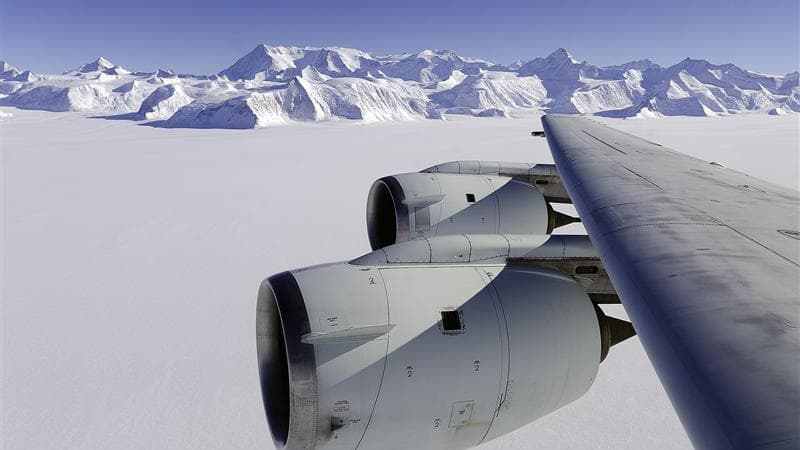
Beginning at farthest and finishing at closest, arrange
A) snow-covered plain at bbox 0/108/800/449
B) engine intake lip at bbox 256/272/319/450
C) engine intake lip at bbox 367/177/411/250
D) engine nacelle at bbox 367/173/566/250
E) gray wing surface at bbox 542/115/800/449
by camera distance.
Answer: engine intake lip at bbox 367/177/411/250
engine nacelle at bbox 367/173/566/250
snow-covered plain at bbox 0/108/800/449
engine intake lip at bbox 256/272/319/450
gray wing surface at bbox 542/115/800/449

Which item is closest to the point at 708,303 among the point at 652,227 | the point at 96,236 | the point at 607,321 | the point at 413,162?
the point at 652,227

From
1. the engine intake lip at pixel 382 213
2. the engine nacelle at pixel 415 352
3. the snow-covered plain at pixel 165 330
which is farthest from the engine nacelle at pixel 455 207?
the snow-covered plain at pixel 165 330

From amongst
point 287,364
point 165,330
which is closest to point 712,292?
point 287,364

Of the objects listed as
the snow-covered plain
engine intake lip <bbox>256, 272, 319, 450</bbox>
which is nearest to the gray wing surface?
engine intake lip <bbox>256, 272, 319, 450</bbox>

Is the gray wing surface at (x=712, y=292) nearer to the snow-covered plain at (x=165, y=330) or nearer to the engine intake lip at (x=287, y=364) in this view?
the engine intake lip at (x=287, y=364)

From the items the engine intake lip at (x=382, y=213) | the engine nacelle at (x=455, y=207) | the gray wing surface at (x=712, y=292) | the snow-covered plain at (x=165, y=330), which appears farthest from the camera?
the engine intake lip at (x=382, y=213)

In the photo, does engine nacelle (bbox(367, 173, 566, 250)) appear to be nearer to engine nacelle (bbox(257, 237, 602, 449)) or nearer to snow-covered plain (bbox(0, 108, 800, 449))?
engine nacelle (bbox(257, 237, 602, 449))
